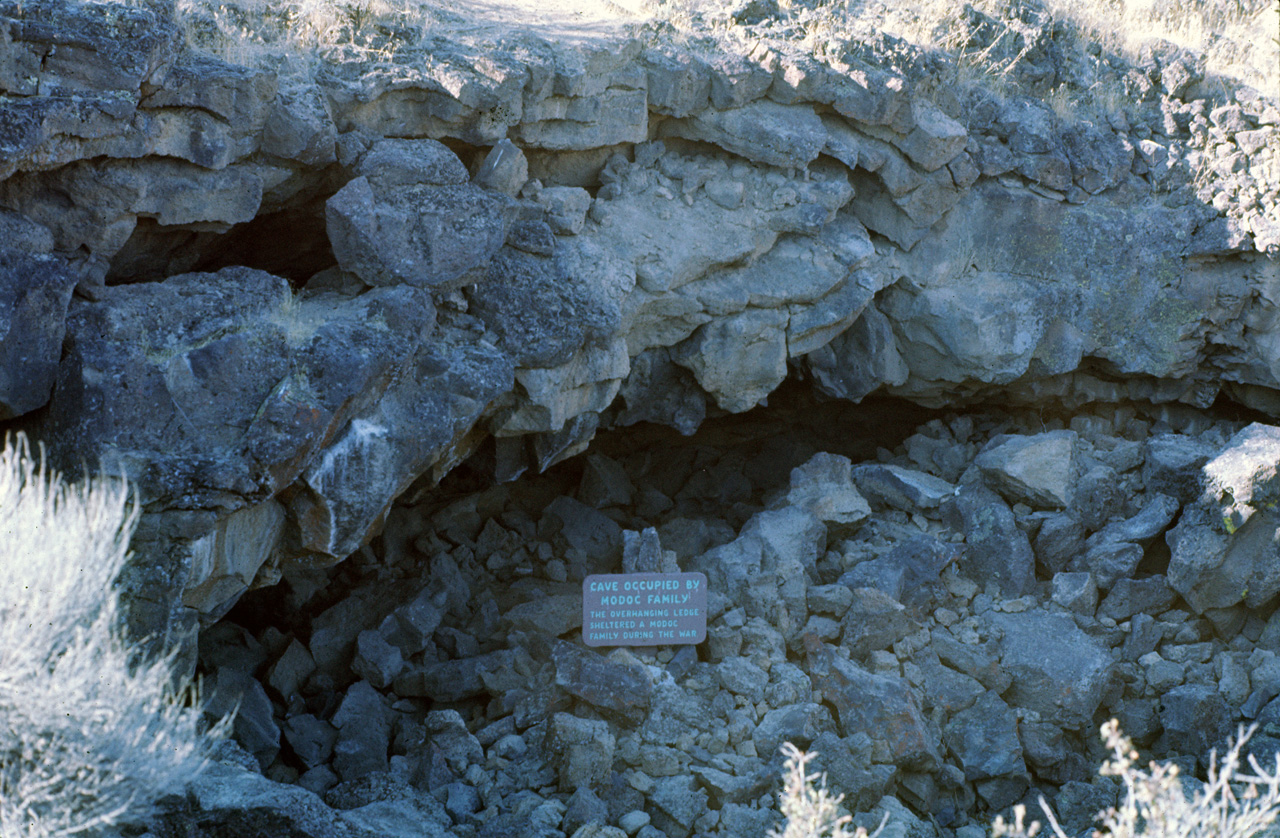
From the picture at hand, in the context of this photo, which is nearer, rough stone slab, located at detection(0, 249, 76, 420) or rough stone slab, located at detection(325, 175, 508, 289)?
rough stone slab, located at detection(0, 249, 76, 420)

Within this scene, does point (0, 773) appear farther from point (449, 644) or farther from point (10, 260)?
point (449, 644)

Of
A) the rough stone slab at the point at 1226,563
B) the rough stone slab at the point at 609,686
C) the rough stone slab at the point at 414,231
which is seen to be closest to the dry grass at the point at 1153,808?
the rough stone slab at the point at 609,686

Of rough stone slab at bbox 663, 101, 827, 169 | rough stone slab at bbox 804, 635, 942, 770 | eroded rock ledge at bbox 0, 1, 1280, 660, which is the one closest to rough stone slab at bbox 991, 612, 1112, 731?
rough stone slab at bbox 804, 635, 942, 770

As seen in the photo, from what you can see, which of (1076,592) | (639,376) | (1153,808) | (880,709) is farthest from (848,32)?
(1153,808)

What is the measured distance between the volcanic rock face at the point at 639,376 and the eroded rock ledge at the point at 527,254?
0.09ft

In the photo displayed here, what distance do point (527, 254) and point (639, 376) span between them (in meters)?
1.71

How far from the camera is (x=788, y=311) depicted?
28.0ft

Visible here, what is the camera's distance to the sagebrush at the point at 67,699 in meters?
4.44

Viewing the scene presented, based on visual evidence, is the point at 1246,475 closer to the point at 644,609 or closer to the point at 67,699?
the point at 644,609

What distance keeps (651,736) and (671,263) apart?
3179 mm

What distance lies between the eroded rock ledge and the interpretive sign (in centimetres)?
115

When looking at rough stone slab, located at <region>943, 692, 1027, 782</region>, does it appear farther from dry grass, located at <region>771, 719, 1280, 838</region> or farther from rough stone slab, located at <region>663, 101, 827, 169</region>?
rough stone slab, located at <region>663, 101, 827, 169</region>

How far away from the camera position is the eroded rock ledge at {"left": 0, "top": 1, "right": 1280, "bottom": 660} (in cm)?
581

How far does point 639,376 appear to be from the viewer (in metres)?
8.73
